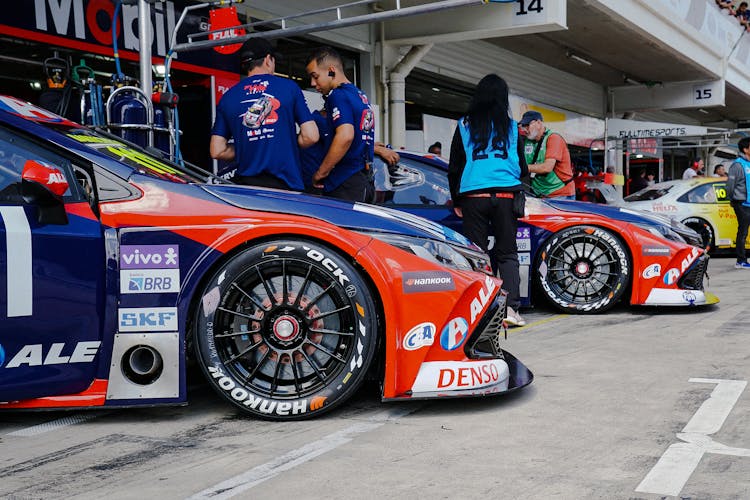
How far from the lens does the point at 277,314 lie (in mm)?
3201

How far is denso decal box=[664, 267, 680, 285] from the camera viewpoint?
20.0 ft

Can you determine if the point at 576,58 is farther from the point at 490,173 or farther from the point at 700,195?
the point at 490,173

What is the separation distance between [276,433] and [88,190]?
1.17m

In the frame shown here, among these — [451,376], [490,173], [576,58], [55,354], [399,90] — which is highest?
[576,58]

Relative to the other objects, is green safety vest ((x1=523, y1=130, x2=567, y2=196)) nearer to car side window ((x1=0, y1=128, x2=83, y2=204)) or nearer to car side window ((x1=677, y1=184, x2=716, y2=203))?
car side window ((x1=0, y1=128, x2=83, y2=204))

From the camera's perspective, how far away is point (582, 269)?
620 centimetres

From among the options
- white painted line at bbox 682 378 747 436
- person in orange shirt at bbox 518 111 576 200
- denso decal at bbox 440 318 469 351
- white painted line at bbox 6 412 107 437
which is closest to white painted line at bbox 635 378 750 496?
white painted line at bbox 682 378 747 436

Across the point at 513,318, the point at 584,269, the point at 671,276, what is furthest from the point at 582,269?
the point at 513,318

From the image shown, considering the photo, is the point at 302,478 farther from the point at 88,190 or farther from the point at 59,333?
the point at 88,190

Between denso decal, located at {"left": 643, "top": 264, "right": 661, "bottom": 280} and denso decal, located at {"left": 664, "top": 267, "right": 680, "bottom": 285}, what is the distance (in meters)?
0.06

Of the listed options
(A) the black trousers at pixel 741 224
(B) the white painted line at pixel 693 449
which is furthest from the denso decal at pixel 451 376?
(A) the black trousers at pixel 741 224

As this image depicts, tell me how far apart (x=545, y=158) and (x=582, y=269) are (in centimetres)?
121

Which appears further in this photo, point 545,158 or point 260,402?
point 545,158

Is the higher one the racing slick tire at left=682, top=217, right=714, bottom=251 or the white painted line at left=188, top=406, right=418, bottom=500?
the racing slick tire at left=682, top=217, right=714, bottom=251
